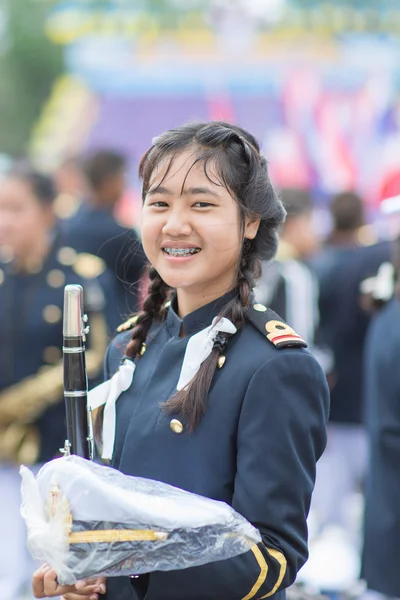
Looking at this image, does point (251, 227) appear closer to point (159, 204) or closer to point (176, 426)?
point (159, 204)

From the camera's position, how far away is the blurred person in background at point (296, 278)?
568cm

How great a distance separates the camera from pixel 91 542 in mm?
1735

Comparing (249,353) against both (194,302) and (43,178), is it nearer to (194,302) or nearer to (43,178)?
(194,302)

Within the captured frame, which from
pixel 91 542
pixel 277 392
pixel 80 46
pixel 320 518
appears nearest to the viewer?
pixel 91 542

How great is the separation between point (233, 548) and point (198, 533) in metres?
0.07

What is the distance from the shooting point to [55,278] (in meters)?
4.52

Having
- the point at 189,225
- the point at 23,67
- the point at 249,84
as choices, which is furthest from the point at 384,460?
the point at 23,67

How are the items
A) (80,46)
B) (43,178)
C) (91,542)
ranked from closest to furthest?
1. (91,542)
2. (43,178)
3. (80,46)

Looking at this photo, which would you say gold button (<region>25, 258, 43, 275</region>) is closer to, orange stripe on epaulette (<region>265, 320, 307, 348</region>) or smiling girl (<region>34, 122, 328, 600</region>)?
smiling girl (<region>34, 122, 328, 600</region>)

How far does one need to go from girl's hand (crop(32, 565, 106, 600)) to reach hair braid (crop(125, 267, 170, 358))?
555 millimetres

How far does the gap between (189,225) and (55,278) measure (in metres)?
2.60

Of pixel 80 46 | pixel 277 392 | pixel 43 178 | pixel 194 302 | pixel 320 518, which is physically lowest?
pixel 320 518

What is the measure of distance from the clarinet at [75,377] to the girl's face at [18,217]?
246cm

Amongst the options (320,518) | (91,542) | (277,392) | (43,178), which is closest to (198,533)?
(91,542)
